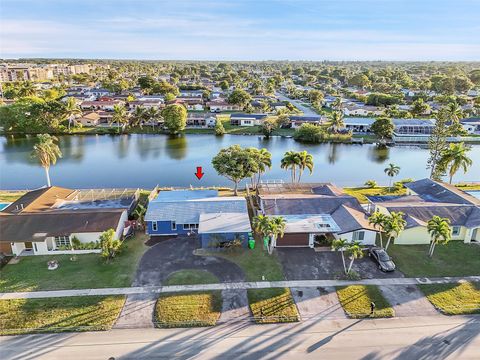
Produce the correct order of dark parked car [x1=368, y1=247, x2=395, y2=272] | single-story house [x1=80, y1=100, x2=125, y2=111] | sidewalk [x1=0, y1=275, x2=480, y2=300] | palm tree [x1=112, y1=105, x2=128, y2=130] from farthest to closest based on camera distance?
single-story house [x1=80, y1=100, x2=125, y2=111] → palm tree [x1=112, y1=105, x2=128, y2=130] → dark parked car [x1=368, y1=247, x2=395, y2=272] → sidewalk [x1=0, y1=275, x2=480, y2=300]

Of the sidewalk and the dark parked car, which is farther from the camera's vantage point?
the dark parked car

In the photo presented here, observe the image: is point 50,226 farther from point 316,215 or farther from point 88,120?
point 88,120

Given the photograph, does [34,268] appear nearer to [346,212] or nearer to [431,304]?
[346,212]

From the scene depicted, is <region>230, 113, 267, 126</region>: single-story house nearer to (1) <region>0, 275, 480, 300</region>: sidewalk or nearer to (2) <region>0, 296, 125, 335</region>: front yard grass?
(1) <region>0, 275, 480, 300</region>: sidewalk

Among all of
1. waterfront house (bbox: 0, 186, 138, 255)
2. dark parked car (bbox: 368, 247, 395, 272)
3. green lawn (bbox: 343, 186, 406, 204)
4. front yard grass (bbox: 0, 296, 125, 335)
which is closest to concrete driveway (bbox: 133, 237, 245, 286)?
front yard grass (bbox: 0, 296, 125, 335)

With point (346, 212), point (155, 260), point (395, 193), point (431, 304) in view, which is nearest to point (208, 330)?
point (155, 260)

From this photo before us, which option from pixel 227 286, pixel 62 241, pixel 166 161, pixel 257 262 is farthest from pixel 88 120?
pixel 227 286

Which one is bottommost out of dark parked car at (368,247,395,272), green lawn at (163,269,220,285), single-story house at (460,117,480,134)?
green lawn at (163,269,220,285)
